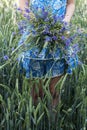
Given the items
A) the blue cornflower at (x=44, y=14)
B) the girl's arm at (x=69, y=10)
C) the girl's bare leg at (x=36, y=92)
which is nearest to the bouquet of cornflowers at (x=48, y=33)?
the blue cornflower at (x=44, y=14)

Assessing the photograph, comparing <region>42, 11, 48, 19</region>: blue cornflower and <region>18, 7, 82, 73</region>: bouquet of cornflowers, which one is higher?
<region>42, 11, 48, 19</region>: blue cornflower

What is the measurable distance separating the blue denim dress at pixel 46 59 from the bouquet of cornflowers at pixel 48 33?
0.02 meters

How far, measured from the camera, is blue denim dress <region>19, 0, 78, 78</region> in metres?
1.95

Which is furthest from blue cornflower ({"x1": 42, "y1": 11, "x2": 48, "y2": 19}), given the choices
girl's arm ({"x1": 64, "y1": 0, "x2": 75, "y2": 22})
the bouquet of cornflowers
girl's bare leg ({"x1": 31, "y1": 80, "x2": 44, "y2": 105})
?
girl's bare leg ({"x1": 31, "y1": 80, "x2": 44, "y2": 105})

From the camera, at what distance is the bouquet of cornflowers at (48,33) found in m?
1.88

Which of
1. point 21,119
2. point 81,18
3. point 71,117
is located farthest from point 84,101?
point 81,18

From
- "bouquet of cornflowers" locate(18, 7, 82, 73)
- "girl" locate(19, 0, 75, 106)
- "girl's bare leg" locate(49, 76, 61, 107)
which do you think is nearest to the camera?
"bouquet of cornflowers" locate(18, 7, 82, 73)

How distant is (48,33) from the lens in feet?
6.16

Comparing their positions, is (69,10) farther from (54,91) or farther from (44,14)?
(54,91)

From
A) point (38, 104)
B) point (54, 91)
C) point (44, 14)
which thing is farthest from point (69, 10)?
point (38, 104)

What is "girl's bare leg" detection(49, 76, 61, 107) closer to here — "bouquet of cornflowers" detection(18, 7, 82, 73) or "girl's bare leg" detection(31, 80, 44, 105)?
"girl's bare leg" detection(31, 80, 44, 105)

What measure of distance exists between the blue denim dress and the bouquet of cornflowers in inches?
0.8

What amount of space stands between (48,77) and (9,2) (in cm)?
152

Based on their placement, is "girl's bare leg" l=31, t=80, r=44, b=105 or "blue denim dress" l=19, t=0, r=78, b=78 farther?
"girl's bare leg" l=31, t=80, r=44, b=105
